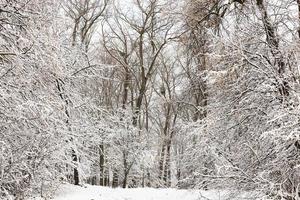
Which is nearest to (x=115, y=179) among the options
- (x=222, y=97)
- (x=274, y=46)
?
(x=222, y=97)

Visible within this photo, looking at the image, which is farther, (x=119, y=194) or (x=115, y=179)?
(x=115, y=179)

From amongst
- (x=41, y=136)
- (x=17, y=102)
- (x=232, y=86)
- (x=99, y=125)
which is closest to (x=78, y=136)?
(x=99, y=125)

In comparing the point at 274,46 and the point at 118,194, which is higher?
the point at 274,46

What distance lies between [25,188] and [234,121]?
4932 mm

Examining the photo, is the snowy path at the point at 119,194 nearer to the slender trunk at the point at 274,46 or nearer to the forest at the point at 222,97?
the forest at the point at 222,97

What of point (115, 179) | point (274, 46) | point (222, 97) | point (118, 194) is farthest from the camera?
point (115, 179)

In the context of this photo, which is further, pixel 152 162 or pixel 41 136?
pixel 152 162

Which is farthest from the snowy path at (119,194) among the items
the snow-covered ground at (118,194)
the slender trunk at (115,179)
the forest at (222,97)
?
the slender trunk at (115,179)

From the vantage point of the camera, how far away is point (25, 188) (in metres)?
9.73

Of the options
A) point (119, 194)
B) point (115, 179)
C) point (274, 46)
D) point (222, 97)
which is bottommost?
point (115, 179)

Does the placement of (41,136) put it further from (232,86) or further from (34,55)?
(232,86)

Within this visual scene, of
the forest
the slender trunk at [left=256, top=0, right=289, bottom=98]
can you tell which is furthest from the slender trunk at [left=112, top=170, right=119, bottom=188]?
the slender trunk at [left=256, top=0, right=289, bottom=98]

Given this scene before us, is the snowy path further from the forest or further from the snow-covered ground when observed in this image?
the forest

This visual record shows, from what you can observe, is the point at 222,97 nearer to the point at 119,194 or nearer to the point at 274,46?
the point at 274,46
